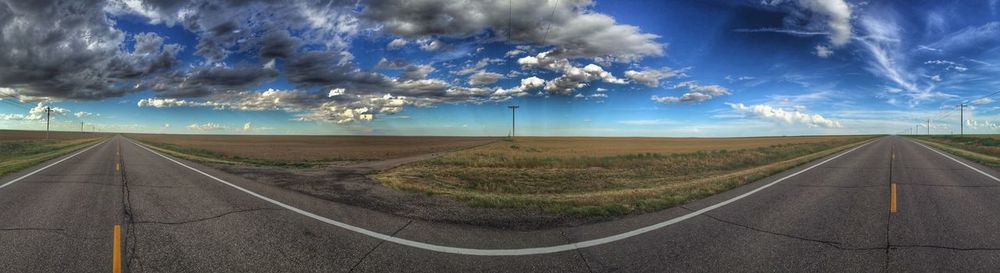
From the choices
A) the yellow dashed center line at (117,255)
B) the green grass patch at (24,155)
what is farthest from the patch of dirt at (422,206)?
the green grass patch at (24,155)

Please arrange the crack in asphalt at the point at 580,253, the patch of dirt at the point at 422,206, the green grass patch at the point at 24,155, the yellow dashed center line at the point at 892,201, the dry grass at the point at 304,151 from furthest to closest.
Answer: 1. the dry grass at the point at 304,151
2. the green grass patch at the point at 24,155
3. the yellow dashed center line at the point at 892,201
4. the patch of dirt at the point at 422,206
5. the crack in asphalt at the point at 580,253

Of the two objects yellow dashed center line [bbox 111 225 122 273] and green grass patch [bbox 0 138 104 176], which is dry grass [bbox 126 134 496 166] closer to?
Result: green grass patch [bbox 0 138 104 176]

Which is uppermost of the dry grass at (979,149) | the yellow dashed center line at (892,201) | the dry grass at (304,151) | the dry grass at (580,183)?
the dry grass at (979,149)

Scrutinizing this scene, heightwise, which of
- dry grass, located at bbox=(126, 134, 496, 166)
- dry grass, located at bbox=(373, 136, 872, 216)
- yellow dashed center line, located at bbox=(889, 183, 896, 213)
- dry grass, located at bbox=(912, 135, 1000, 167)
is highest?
dry grass, located at bbox=(912, 135, 1000, 167)

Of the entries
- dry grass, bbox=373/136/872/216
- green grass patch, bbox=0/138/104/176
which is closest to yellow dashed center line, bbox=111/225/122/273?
dry grass, bbox=373/136/872/216

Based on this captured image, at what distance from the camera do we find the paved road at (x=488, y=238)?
496 cm

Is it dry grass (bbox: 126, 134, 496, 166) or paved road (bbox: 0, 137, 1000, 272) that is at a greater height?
paved road (bbox: 0, 137, 1000, 272)

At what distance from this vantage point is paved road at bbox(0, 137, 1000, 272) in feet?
16.3

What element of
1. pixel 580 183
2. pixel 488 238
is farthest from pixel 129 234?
pixel 580 183

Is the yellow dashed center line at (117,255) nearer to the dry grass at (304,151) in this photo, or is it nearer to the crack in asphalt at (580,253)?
the crack in asphalt at (580,253)

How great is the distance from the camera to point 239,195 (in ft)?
33.6

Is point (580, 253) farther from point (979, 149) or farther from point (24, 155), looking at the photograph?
point (979, 149)

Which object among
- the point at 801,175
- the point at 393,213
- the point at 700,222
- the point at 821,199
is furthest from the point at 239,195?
the point at 801,175

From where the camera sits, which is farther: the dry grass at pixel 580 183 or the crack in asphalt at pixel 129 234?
the dry grass at pixel 580 183
